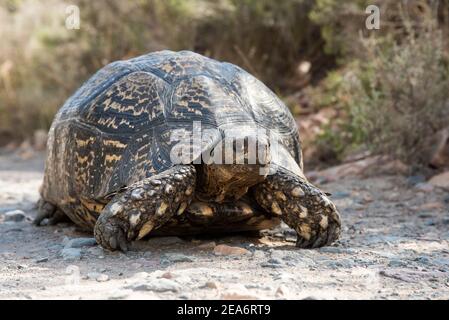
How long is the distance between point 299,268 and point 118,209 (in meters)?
0.98

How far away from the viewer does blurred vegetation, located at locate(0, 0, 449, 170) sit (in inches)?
276

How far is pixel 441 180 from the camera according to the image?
6352 millimetres

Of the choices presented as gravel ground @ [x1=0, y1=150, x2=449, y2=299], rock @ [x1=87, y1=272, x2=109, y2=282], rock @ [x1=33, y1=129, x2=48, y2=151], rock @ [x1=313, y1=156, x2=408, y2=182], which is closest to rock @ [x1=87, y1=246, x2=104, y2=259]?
gravel ground @ [x1=0, y1=150, x2=449, y2=299]

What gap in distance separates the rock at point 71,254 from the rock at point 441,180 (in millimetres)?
3438

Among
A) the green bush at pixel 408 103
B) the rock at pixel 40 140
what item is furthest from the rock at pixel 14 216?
the rock at pixel 40 140

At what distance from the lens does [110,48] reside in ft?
38.1

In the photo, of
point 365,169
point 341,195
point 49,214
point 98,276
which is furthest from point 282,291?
point 365,169

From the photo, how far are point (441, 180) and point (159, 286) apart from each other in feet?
13.1

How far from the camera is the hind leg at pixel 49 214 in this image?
5332 millimetres

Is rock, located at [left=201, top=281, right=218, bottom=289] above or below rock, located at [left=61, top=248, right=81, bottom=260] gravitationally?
above
